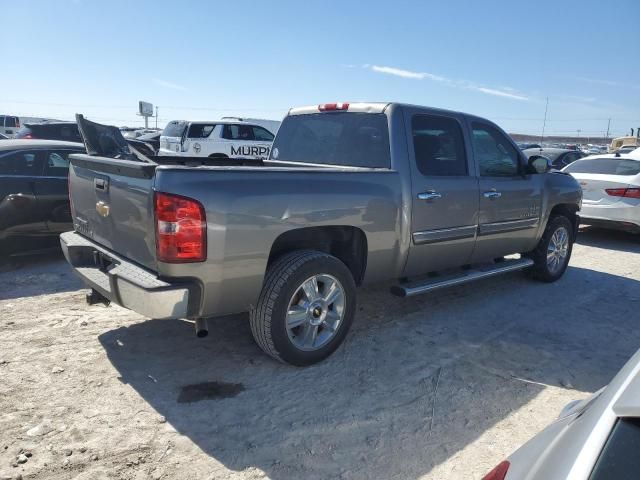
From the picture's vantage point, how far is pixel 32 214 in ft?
19.7

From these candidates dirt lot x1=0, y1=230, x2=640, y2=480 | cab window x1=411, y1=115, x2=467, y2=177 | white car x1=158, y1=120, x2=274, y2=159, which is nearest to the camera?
dirt lot x1=0, y1=230, x2=640, y2=480

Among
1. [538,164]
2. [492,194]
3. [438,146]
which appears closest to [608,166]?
[538,164]

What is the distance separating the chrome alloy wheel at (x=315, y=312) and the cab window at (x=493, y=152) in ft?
6.99

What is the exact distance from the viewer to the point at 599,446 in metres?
1.18

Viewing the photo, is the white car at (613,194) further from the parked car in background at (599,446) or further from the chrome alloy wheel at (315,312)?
the parked car in background at (599,446)

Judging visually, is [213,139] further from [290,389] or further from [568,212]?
[290,389]

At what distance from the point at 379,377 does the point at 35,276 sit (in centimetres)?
420

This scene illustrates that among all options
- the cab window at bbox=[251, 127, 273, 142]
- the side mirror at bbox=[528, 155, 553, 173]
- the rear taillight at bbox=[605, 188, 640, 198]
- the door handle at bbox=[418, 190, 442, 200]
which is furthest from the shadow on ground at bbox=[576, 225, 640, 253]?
the cab window at bbox=[251, 127, 273, 142]

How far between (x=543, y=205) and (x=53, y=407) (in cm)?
513

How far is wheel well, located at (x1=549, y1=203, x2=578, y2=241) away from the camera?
6211mm

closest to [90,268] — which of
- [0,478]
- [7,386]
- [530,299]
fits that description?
[7,386]

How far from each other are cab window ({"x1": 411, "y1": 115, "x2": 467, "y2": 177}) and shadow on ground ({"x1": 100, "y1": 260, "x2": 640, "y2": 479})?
142cm

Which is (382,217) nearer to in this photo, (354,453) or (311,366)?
(311,366)

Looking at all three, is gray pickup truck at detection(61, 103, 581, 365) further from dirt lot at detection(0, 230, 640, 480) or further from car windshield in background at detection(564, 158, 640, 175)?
car windshield in background at detection(564, 158, 640, 175)
